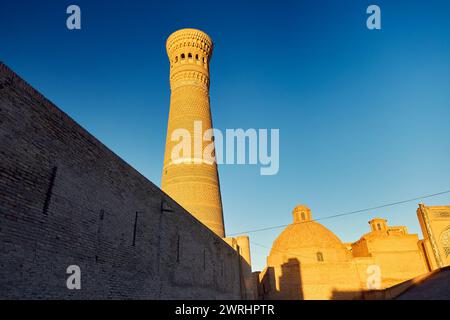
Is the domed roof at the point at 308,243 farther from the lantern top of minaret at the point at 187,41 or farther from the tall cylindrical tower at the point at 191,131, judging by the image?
the lantern top of minaret at the point at 187,41

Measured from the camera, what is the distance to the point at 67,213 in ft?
14.9

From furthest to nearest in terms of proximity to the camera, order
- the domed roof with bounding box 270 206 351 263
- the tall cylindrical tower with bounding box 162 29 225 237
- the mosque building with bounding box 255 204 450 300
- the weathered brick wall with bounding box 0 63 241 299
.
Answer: the domed roof with bounding box 270 206 351 263 < the mosque building with bounding box 255 204 450 300 < the tall cylindrical tower with bounding box 162 29 225 237 < the weathered brick wall with bounding box 0 63 241 299

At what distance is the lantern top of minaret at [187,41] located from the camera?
1878 centimetres

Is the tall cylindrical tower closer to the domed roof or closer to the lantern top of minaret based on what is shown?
the lantern top of minaret

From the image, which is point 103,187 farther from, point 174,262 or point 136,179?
point 174,262

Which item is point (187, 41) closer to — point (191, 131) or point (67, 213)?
point (191, 131)

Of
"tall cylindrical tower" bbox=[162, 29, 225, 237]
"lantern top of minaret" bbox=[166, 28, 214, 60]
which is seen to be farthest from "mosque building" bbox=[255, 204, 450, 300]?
"lantern top of minaret" bbox=[166, 28, 214, 60]

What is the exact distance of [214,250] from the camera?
11.9m

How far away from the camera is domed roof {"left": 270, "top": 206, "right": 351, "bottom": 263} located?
2752 centimetres

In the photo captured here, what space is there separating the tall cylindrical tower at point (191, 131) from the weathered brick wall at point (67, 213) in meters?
7.88

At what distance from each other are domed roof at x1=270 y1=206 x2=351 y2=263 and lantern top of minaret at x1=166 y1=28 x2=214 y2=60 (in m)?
18.6

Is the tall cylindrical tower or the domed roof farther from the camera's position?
the domed roof

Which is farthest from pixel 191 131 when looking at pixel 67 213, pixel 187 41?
pixel 67 213

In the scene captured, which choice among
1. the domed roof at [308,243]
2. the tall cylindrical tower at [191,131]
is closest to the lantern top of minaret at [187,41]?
the tall cylindrical tower at [191,131]
